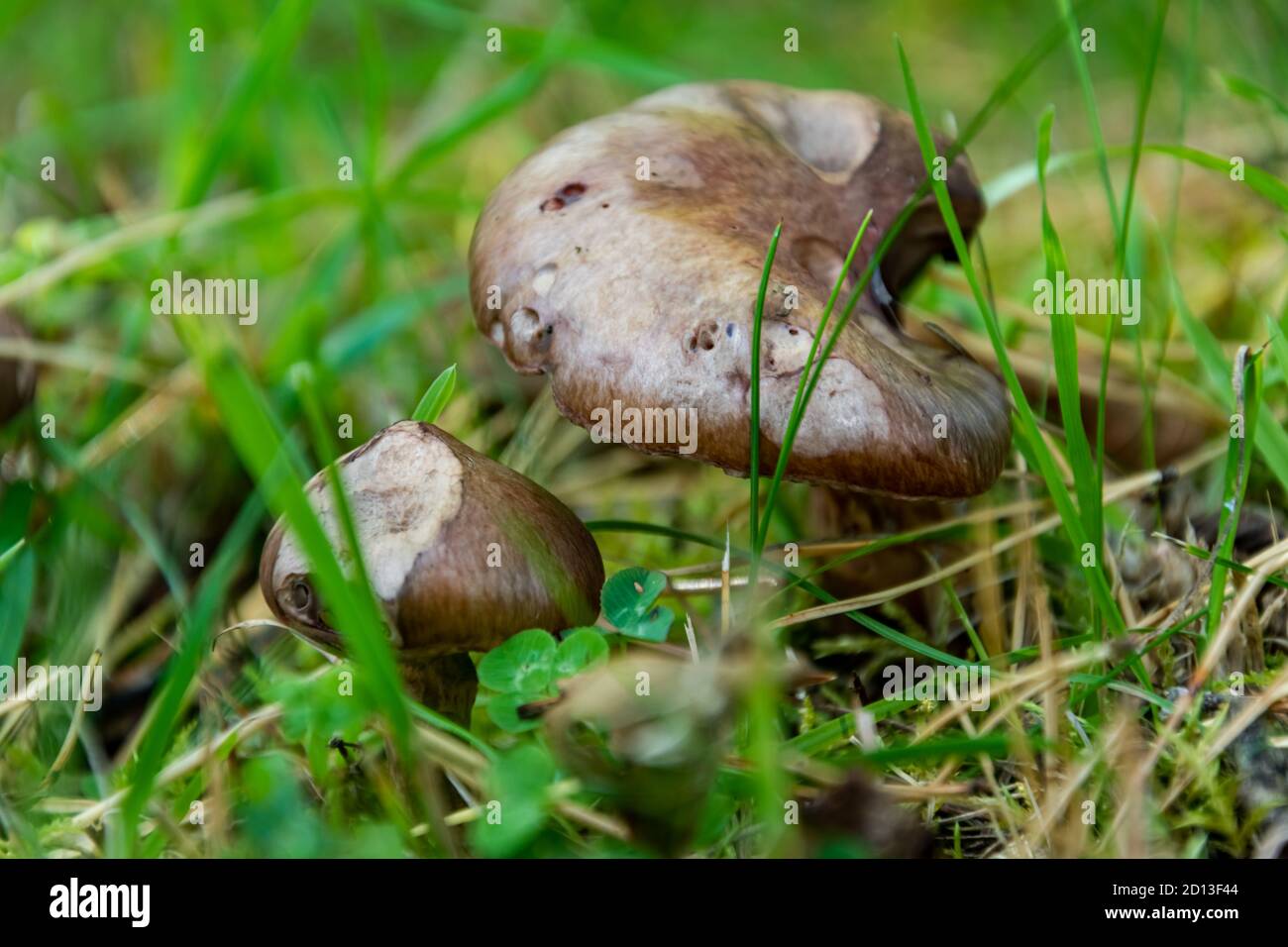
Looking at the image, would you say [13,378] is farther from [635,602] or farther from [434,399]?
[635,602]

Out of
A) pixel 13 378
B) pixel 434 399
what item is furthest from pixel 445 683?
pixel 13 378

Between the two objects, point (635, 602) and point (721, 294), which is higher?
point (721, 294)

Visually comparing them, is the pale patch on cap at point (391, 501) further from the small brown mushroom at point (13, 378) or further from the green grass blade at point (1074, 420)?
the small brown mushroom at point (13, 378)

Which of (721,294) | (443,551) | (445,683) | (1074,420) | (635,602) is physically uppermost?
(721,294)

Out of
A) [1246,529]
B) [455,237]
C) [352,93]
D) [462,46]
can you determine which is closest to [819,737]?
[1246,529]

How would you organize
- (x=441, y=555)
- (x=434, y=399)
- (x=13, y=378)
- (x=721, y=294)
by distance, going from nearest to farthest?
(x=441, y=555) < (x=721, y=294) < (x=434, y=399) < (x=13, y=378)

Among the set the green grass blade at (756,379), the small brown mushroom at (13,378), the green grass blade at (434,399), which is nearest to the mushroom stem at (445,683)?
the green grass blade at (434,399)
